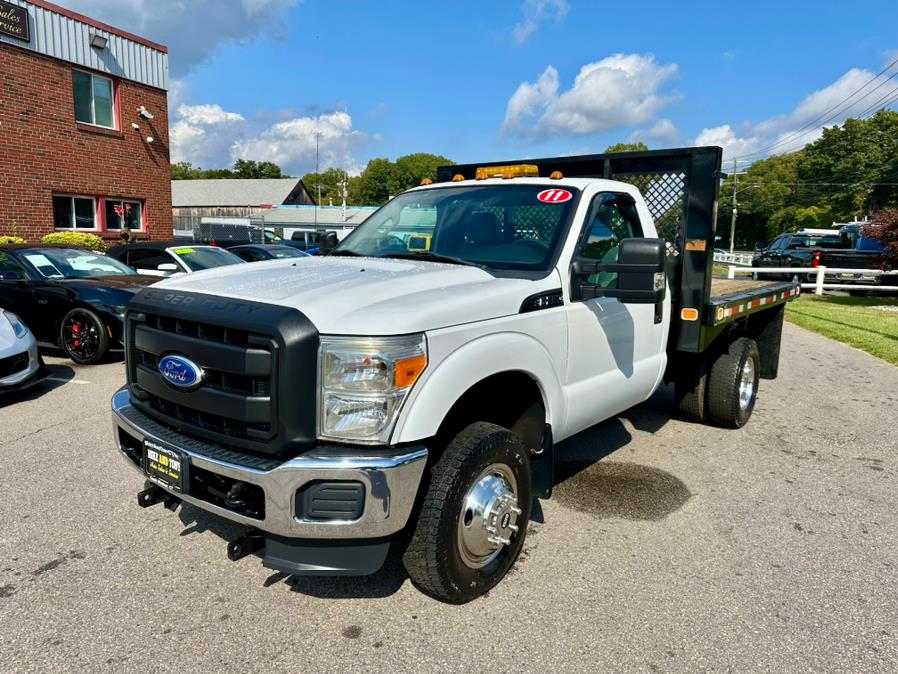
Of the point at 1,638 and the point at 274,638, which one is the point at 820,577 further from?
the point at 1,638

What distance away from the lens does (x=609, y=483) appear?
14.7 ft

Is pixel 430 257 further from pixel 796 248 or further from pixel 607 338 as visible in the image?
pixel 796 248

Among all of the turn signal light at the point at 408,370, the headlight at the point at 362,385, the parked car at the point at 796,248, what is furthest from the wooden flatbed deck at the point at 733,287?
the parked car at the point at 796,248

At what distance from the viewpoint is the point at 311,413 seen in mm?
2477

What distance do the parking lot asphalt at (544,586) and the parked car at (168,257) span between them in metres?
5.26

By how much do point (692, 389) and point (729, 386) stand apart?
12.2 inches

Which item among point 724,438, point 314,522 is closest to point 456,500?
point 314,522

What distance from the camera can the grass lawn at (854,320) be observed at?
10451 mm

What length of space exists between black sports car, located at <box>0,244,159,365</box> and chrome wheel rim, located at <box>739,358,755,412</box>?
691 centimetres

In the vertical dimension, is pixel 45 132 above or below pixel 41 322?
above

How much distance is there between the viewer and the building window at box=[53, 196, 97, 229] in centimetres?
1647

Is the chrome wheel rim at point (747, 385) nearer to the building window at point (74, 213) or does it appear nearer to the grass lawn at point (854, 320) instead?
the grass lawn at point (854, 320)

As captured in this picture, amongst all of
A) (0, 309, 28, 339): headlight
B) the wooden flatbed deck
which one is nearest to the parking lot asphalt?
the wooden flatbed deck

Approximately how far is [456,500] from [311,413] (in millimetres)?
742
